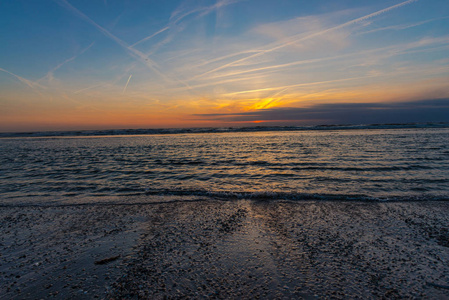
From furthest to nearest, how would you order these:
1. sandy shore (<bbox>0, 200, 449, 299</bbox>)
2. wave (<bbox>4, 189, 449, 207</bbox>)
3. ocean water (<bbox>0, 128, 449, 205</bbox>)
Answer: ocean water (<bbox>0, 128, 449, 205</bbox>) → wave (<bbox>4, 189, 449, 207</bbox>) → sandy shore (<bbox>0, 200, 449, 299</bbox>)

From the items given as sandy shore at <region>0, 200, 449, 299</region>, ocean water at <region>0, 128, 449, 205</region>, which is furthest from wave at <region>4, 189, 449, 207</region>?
sandy shore at <region>0, 200, 449, 299</region>

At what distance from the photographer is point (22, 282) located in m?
3.62

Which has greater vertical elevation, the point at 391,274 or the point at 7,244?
the point at 7,244

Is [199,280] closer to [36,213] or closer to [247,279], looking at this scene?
[247,279]

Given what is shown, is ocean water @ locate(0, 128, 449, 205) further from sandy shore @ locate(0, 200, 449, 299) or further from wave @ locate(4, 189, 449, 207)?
sandy shore @ locate(0, 200, 449, 299)

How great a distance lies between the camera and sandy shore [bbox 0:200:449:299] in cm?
341

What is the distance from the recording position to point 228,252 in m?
4.52

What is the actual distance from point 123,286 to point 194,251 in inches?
57.7

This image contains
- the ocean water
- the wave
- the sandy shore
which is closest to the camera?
the sandy shore

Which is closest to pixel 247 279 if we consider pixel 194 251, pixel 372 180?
pixel 194 251

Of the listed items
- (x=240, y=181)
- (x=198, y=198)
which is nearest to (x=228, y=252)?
(x=198, y=198)

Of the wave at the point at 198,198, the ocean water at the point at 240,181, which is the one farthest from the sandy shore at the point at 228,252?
the ocean water at the point at 240,181

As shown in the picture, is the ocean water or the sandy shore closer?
the sandy shore

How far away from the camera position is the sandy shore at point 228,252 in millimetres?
3414
